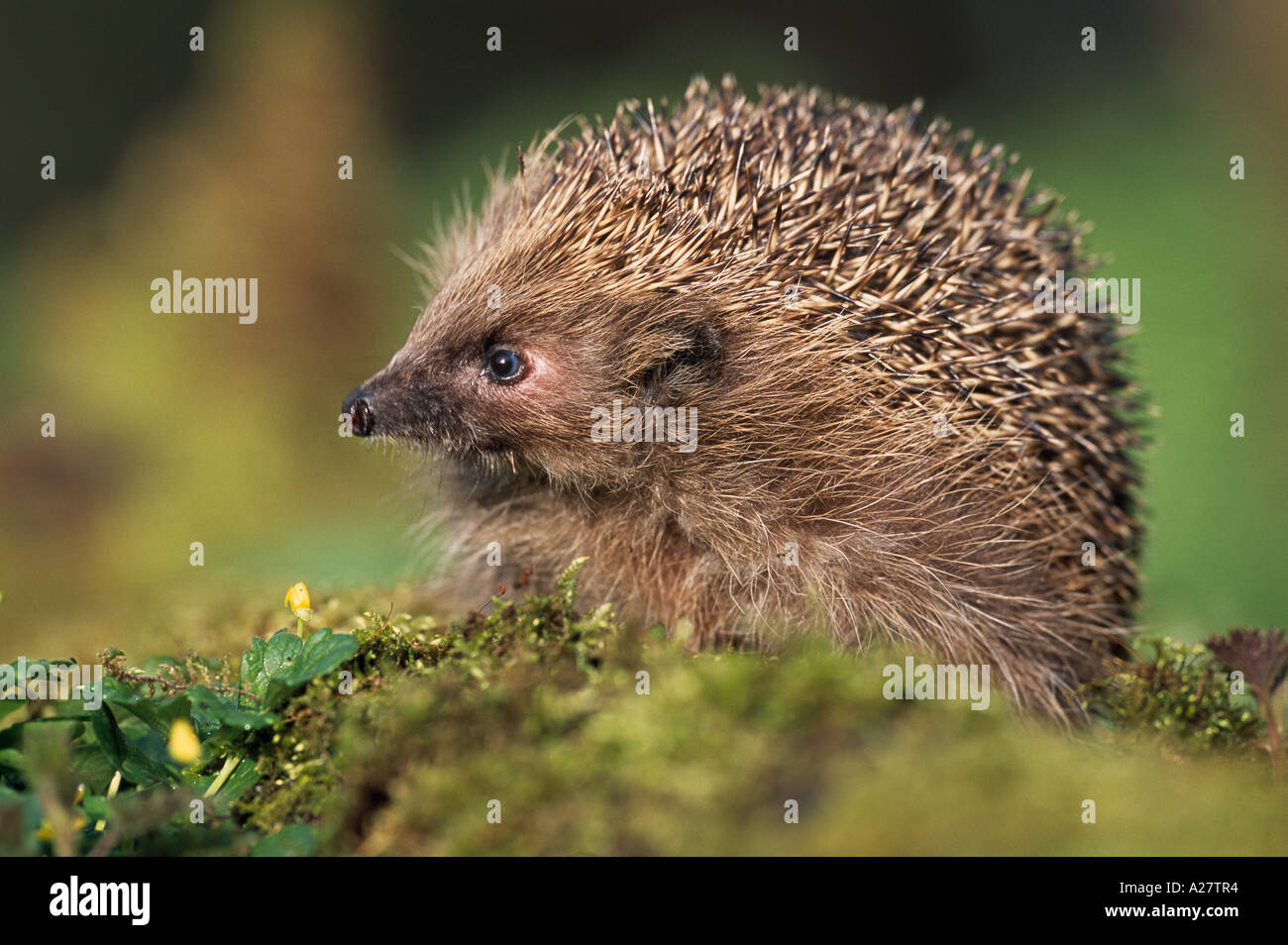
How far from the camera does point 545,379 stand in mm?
4480

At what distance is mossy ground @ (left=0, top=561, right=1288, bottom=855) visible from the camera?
238 centimetres

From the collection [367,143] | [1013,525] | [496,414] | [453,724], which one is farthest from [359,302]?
[453,724]

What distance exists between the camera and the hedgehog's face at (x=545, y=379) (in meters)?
4.40

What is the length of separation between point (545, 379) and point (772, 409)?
2.82 feet

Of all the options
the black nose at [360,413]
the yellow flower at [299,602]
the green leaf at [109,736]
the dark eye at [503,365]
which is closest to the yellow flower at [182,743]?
the green leaf at [109,736]

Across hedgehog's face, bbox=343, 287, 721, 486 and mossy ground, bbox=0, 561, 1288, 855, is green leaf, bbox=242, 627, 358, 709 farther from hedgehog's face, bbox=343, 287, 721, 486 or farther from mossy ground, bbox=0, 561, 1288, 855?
hedgehog's face, bbox=343, 287, 721, 486

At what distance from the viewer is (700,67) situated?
13.9m

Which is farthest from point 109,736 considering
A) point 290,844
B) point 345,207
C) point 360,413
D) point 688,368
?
point 345,207

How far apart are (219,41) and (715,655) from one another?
1237 centimetres

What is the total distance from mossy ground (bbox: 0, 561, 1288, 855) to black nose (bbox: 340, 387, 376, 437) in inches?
52.5

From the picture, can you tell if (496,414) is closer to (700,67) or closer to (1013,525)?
(1013,525)

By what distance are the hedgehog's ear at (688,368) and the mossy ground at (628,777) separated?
4.23ft

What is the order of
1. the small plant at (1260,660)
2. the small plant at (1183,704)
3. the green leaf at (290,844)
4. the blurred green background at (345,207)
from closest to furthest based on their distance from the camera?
the green leaf at (290,844), the small plant at (1260,660), the small plant at (1183,704), the blurred green background at (345,207)

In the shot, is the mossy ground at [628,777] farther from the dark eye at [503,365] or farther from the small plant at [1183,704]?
the dark eye at [503,365]
